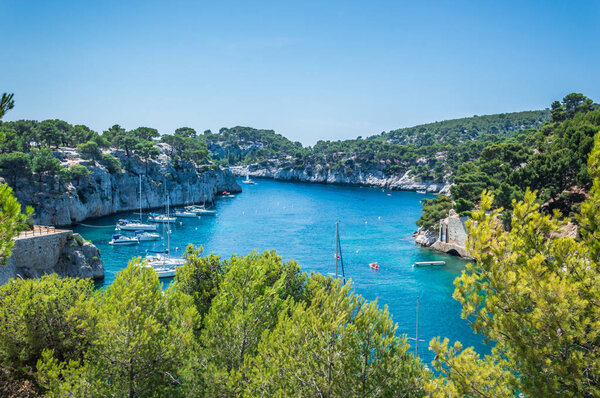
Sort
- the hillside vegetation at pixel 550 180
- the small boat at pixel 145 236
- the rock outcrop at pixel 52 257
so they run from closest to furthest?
the rock outcrop at pixel 52 257, the hillside vegetation at pixel 550 180, the small boat at pixel 145 236

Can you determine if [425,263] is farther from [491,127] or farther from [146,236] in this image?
[491,127]

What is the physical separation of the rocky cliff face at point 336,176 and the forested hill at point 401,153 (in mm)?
757

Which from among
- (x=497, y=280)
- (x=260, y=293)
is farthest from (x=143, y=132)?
(x=497, y=280)

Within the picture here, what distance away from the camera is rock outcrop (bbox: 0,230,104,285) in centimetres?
2853

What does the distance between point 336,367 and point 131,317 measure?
620 centimetres

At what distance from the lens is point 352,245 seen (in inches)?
2163

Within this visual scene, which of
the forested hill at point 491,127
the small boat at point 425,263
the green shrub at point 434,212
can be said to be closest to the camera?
the small boat at point 425,263

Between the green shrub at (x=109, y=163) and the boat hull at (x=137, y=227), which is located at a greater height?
the green shrub at (x=109, y=163)

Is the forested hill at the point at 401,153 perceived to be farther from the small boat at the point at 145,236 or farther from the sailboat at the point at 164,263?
the sailboat at the point at 164,263

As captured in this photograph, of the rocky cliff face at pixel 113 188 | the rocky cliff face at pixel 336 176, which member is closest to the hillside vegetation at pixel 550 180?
the rocky cliff face at pixel 113 188

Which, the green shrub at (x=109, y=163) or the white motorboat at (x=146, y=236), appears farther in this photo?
the green shrub at (x=109, y=163)

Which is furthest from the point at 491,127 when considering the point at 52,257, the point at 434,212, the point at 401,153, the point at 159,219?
the point at 52,257

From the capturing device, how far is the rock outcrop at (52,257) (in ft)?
93.6

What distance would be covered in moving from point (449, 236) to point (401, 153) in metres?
104
